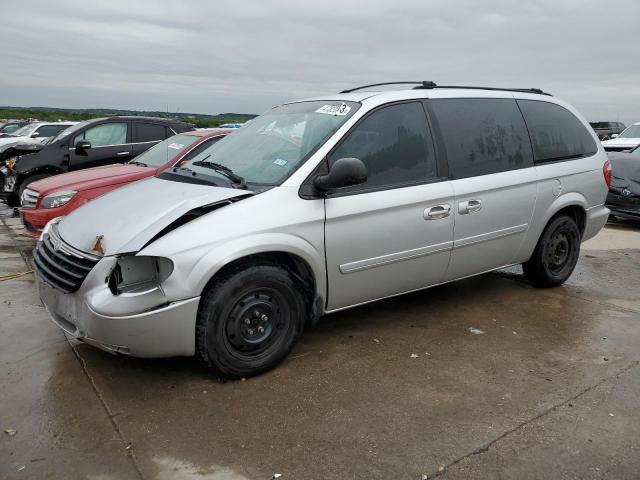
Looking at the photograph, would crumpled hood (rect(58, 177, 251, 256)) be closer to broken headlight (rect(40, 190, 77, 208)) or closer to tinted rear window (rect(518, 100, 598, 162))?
broken headlight (rect(40, 190, 77, 208))

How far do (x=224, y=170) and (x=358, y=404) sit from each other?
1.81 metres

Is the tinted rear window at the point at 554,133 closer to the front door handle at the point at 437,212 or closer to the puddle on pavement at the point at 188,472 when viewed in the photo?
the front door handle at the point at 437,212

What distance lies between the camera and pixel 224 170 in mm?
3941

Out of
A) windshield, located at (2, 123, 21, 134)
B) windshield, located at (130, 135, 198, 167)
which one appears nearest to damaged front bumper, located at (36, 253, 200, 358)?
windshield, located at (130, 135, 198, 167)

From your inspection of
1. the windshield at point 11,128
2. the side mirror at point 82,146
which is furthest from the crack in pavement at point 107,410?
the windshield at point 11,128

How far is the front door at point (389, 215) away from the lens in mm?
3723

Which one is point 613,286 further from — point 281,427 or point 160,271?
point 160,271

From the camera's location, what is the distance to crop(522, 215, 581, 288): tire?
510 cm

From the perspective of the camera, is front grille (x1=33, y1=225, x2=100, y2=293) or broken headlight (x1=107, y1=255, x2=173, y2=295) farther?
Result: front grille (x1=33, y1=225, x2=100, y2=293)

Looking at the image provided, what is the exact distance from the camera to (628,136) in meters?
16.3

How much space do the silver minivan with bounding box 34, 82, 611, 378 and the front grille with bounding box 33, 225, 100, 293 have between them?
1 centimetres

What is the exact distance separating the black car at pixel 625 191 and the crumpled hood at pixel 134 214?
7.47 meters

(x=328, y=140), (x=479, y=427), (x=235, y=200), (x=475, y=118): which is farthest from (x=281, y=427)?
(x=475, y=118)

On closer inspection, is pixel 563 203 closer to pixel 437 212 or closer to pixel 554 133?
pixel 554 133
